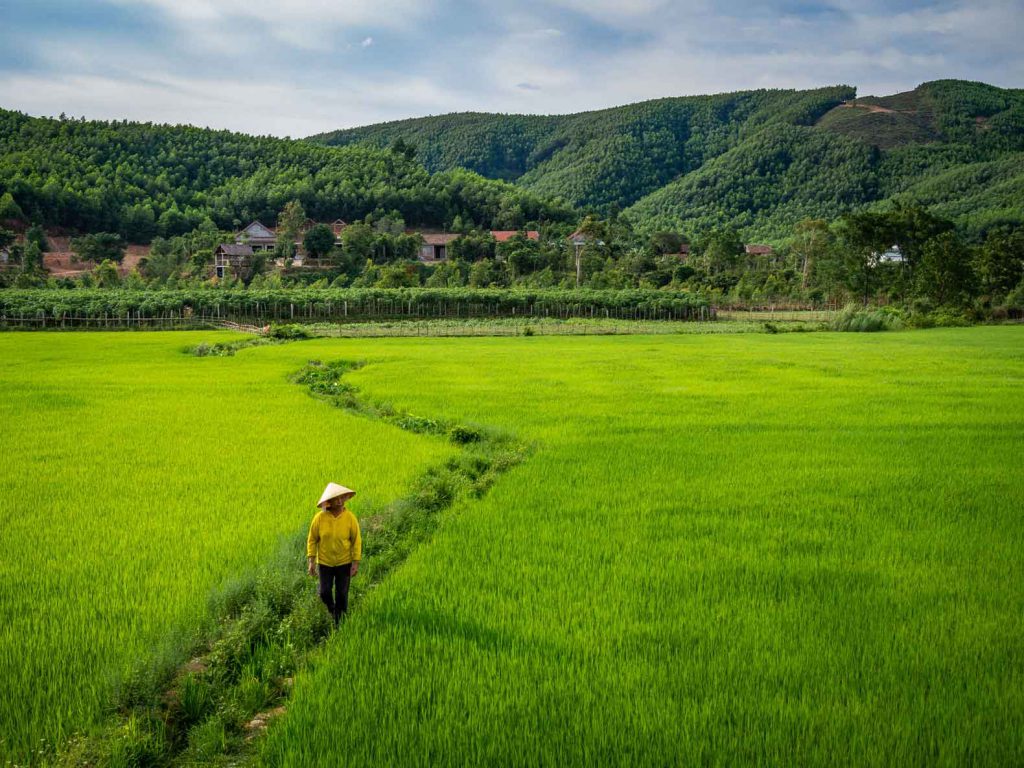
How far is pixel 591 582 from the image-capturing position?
22.3ft

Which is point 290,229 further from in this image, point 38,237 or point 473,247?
point 38,237

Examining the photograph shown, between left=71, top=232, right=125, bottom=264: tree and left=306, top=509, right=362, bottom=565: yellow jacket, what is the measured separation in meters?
97.0

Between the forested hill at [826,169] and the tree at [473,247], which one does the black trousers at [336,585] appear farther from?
the forested hill at [826,169]

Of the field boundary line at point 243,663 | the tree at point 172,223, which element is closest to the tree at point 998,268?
the field boundary line at point 243,663

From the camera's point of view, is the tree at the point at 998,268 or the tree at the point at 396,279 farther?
the tree at the point at 396,279

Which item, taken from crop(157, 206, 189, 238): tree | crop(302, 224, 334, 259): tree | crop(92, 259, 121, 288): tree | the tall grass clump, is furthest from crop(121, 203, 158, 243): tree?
the tall grass clump

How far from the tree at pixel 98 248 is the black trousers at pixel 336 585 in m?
96.9

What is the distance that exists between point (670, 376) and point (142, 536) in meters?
19.0

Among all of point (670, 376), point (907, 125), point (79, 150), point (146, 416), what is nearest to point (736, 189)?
point (907, 125)

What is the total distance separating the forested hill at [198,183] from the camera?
336 feet

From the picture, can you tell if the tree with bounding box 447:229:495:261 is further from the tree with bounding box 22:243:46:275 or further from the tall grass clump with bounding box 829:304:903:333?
the tall grass clump with bounding box 829:304:903:333

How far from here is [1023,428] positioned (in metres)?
14.8

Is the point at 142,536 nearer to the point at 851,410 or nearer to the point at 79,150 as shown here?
the point at 851,410

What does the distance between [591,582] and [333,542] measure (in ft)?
7.87
